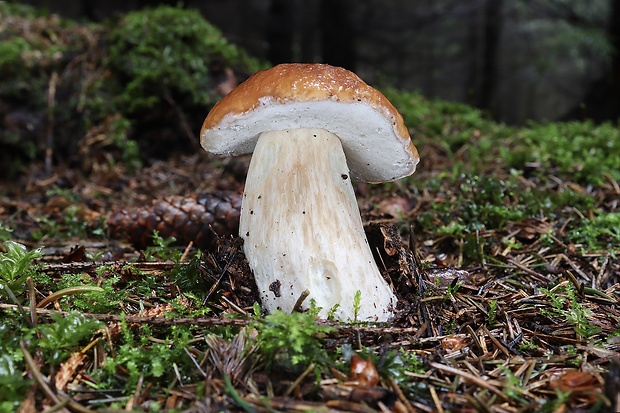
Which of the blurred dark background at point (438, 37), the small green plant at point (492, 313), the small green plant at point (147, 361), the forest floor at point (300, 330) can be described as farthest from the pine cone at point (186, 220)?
the blurred dark background at point (438, 37)

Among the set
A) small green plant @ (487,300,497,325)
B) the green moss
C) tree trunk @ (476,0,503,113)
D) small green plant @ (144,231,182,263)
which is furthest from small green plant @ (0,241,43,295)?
tree trunk @ (476,0,503,113)

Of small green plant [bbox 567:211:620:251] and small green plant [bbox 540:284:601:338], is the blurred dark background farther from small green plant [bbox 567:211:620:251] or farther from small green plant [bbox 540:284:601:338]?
small green plant [bbox 540:284:601:338]

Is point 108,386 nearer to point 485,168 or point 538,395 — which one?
point 538,395

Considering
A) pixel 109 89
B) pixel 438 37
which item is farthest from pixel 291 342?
pixel 438 37

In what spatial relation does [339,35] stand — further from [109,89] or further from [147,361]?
[147,361]

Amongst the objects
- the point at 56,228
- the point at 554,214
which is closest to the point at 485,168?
the point at 554,214

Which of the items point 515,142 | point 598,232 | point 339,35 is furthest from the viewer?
point 339,35
